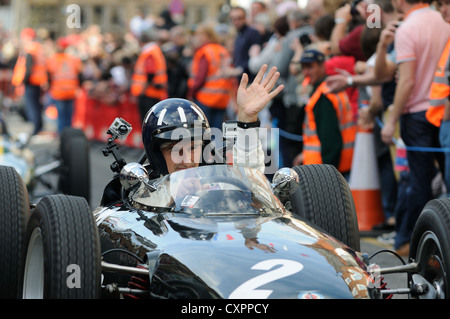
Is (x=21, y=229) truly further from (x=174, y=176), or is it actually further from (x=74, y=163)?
(x=74, y=163)

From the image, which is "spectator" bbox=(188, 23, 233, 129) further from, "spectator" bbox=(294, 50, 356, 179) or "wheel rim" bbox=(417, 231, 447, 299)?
"wheel rim" bbox=(417, 231, 447, 299)

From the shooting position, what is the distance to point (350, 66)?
32.4 feet

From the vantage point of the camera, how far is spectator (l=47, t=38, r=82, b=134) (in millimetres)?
20125

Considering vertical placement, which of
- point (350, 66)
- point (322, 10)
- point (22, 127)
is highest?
point (322, 10)

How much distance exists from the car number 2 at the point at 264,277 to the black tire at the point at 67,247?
0.77 m

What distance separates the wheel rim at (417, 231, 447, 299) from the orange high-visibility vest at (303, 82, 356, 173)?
13.0ft

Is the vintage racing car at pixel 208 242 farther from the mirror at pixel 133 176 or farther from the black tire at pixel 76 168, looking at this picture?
the black tire at pixel 76 168

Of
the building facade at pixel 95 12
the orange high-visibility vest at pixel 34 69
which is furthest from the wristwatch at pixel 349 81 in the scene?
the building facade at pixel 95 12

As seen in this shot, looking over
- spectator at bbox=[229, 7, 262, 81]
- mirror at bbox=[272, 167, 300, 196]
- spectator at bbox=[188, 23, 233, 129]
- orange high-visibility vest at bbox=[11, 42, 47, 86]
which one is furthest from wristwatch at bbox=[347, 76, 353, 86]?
orange high-visibility vest at bbox=[11, 42, 47, 86]

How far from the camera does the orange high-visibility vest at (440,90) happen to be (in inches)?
292

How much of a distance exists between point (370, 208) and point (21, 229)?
475cm

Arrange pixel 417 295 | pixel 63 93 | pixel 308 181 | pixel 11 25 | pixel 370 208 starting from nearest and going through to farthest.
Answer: pixel 417 295 < pixel 308 181 < pixel 370 208 < pixel 63 93 < pixel 11 25

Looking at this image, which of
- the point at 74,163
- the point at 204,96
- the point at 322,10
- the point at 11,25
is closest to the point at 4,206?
the point at 74,163

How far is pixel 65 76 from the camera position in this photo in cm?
2014
